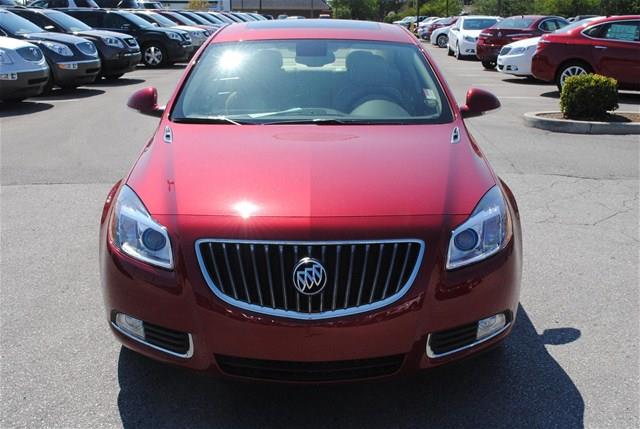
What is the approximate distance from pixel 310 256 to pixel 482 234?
764 millimetres

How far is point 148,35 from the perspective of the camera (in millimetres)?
22062

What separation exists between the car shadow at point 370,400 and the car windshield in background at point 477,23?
77.2 feet

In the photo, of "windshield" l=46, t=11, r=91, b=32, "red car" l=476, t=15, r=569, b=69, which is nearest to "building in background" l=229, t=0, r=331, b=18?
"red car" l=476, t=15, r=569, b=69

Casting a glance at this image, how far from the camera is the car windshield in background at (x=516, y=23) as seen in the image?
20281 mm

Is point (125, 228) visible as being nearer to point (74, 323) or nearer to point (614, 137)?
point (74, 323)

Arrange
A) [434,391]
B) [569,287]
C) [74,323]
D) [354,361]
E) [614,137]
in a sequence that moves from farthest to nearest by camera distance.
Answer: [614,137] → [569,287] → [74,323] → [434,391] → [354,361]

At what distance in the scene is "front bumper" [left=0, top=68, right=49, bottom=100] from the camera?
39.9 ft

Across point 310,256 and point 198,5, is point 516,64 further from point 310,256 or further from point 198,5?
point 198,5

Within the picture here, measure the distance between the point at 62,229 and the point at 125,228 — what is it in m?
2.96

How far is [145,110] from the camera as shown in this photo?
4859mm

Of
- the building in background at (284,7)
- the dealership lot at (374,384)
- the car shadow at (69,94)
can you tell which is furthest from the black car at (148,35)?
the building in background at (284,7)

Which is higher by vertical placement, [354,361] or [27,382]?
[354,361]

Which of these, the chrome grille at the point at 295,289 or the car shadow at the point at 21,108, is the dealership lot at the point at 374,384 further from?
the car shadow at the point at 21,108

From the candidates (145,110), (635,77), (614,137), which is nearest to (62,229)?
(145,110)
